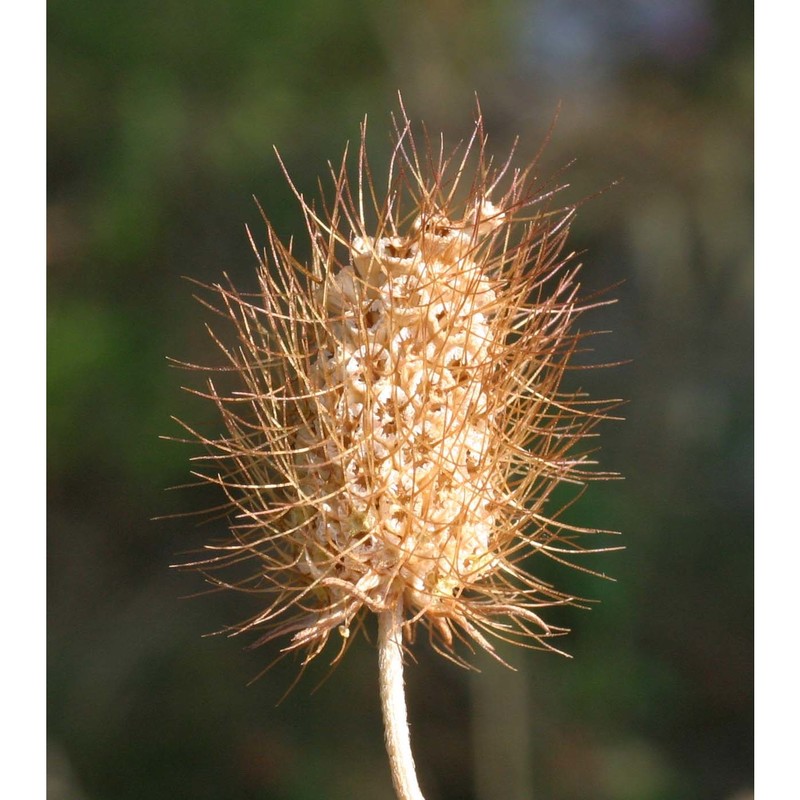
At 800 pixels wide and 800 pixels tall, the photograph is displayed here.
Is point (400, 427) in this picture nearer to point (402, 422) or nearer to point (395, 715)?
point (402, 422)

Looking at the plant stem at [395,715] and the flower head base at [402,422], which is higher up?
the flower head base at [402,422]

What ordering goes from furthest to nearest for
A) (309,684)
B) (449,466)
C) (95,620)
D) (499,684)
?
(95,620) < (309,684) < (499,684) < (449,466)

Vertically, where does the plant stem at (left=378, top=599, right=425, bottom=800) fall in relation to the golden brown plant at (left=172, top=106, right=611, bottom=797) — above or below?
below

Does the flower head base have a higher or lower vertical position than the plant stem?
higher

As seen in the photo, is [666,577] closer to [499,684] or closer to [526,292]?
[499,684]

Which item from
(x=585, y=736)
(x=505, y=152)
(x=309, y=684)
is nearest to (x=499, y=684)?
(x=585, y=736)

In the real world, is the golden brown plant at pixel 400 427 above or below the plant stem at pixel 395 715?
above

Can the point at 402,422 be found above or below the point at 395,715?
above

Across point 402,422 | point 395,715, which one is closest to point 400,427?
point 402,422
